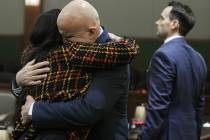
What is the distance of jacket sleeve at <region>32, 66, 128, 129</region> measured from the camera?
4.88 ft

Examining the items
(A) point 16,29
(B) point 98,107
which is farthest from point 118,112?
(A) point 16,29

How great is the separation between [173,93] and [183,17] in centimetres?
49

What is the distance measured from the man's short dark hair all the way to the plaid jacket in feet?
4.03

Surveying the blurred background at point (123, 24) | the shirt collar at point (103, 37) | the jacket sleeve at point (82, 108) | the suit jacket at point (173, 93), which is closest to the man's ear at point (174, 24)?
the suit jacket at point (173, 93)

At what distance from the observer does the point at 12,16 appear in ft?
19.2

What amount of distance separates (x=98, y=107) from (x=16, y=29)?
14.8 feet

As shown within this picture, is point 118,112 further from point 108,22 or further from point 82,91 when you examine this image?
point 108,22

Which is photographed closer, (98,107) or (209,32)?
(98,107)

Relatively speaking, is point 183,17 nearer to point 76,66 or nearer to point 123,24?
point 76,66

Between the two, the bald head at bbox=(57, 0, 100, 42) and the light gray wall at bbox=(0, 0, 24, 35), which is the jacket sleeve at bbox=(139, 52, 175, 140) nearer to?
the bald head at bbox=(57, 0, 100, 42)

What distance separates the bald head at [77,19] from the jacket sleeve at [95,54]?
5 centimetres

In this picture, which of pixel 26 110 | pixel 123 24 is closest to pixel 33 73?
pixel 26 110

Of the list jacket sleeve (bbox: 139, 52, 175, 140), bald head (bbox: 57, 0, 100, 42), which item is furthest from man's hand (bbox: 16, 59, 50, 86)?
jacket sleeve (bbox: 139, 52, 175, 140)

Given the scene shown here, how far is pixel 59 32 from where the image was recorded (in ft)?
5.28
